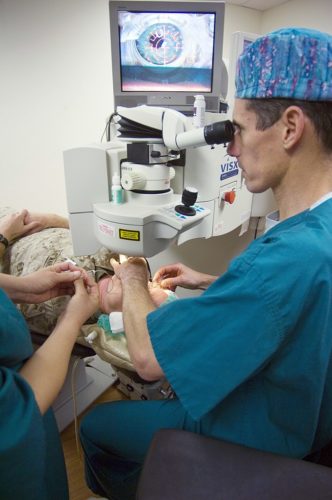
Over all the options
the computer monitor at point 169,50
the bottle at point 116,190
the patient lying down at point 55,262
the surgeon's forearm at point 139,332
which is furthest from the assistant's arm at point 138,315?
the computer monitor at point 169,50

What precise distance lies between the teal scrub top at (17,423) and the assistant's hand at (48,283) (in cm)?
24

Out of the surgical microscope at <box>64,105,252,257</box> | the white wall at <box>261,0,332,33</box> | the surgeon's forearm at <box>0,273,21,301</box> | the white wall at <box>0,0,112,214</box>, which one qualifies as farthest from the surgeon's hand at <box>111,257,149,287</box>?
the white wall at <box>261,0,332,33</box>

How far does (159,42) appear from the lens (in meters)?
1.30

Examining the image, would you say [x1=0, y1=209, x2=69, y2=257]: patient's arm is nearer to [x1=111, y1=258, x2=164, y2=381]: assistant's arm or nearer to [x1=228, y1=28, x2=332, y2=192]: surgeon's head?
[x1=111, y1=258, x2=164, y2=381]: assistant's arm

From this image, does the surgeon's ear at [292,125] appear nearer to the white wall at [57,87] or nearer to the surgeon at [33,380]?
the surgeon at [33,380]

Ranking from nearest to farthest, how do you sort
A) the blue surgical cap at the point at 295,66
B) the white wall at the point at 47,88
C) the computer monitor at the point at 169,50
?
the blue surgical cap at the point at 295,66
the computer monitor at the point at 169,50
the white wall at the point at 47,88

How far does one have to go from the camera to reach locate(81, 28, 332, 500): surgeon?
1.98 ft

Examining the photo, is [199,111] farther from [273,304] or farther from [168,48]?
[273,304]

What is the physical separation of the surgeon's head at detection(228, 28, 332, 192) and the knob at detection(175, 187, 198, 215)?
0.20 metres

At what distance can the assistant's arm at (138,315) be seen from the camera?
76 centimetres

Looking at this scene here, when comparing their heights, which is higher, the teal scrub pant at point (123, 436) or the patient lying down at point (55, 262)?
the patient lying down at point (55, 262)

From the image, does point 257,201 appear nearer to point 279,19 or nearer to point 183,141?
point 183,141

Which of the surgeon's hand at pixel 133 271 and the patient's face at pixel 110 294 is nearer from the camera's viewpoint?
the surgeon's hand at pixel 133 271

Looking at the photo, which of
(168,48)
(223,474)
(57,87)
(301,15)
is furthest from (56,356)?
(301,15)
